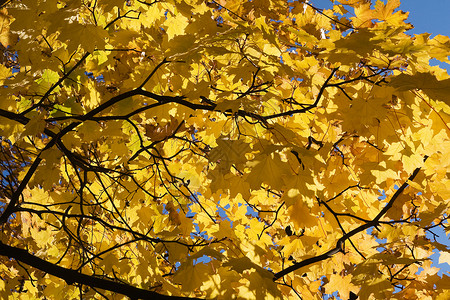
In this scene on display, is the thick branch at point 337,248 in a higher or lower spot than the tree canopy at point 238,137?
lower

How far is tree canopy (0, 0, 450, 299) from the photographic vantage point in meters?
2.11

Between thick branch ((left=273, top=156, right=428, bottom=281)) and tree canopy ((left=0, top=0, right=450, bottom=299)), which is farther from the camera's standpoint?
thick branch ((left=273, top=156, right=428, bottom=281))

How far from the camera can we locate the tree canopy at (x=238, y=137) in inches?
83.0

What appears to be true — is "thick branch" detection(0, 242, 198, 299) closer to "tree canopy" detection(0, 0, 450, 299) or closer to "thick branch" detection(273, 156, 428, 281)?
"tree canopy" detection(0, 0, 450, 299)

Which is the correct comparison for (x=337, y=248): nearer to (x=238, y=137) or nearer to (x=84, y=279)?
(x=238, y=137)

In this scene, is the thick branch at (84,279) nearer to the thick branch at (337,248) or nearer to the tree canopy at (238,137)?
the tree canopy at (238,137)

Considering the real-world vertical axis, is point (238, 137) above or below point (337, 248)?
above

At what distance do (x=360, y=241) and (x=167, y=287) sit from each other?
1.72 metres

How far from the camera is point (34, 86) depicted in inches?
111

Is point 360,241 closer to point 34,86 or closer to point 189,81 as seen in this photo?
point 189,81

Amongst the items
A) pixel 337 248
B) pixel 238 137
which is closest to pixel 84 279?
pixel 238 137

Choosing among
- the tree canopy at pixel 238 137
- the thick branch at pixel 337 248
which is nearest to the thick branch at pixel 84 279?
the tree canopy at pixel 238 137

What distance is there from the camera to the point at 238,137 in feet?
6.86

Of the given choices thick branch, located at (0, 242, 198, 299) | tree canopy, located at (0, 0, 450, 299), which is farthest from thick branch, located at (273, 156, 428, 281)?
thick branch, located at (0, 242, 198, 299)
